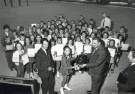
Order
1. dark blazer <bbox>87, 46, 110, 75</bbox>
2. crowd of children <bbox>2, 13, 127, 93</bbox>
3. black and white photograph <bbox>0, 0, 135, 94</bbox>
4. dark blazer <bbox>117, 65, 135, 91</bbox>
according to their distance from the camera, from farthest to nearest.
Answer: crowd of children <bbox>2, 13, 127, 93</bbox> → dark blazer <bbox>87, 46, 110, 75</bbox> → black and white photograph <bbox>0, 0, 135, 94</bbox> → dark blazer <bbox>117, 65, 135, 91</bbox>

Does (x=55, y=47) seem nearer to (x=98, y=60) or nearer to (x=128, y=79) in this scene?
(x=98, y=60)

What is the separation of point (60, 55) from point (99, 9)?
12.2 metres

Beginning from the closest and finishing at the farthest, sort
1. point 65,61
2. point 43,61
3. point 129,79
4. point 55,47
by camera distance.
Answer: point 129,79 → point 43,61 → point 65,61 → point 55,47

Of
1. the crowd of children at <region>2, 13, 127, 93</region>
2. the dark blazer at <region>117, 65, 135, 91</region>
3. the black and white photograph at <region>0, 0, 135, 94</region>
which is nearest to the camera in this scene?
the dark blazer at <region>117, 65, 135, 91</region>

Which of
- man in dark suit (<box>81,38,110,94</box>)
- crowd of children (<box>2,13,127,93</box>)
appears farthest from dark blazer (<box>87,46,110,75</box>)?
crowd of children (<box>2,13,127,93</box>)

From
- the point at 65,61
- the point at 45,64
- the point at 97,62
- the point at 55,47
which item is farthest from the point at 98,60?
the point at 55,47

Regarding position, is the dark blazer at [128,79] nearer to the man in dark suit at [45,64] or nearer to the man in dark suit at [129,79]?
the man in dark suit at [129,79]

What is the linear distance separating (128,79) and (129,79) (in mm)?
30

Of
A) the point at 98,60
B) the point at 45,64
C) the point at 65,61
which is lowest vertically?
the point at 65,61

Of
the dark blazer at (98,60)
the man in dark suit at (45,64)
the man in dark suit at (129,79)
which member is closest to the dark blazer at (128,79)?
the man in dark suit at (129,79)

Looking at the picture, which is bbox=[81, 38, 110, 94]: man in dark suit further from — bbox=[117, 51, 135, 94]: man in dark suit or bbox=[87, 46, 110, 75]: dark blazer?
bbox=[117, 51, 135, 94]: man in dark suit

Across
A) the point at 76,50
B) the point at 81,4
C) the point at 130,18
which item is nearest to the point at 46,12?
the point at 81,4

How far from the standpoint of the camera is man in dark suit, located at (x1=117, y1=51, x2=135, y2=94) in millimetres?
5980

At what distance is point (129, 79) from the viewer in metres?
6.04
